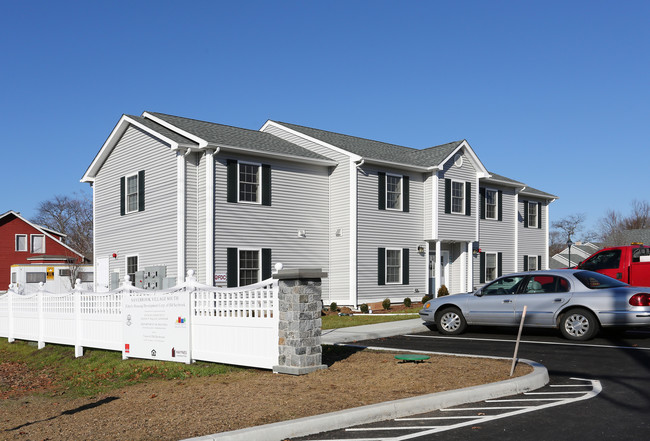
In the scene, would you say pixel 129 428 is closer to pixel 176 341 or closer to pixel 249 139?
pixel 176 341

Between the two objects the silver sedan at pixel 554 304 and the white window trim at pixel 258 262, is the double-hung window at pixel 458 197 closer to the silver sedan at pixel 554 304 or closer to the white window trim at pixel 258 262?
the white window trim at pixel 258 262

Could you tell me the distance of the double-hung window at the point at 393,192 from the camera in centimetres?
2556

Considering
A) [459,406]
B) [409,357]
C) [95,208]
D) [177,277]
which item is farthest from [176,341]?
[95,208]

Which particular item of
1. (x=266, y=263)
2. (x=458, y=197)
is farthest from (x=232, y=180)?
(x=458, y=197)

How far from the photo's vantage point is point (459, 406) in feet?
24.8

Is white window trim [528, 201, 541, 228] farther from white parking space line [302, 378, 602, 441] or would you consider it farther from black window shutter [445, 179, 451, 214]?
white parking space line [302, 378, 602, 441]

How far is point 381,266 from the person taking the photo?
25047 mm

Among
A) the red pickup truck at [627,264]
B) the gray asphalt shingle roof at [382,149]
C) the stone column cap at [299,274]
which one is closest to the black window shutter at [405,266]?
the gray asphalt shingle roof at [382,149]

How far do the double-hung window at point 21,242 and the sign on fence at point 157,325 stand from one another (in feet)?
137

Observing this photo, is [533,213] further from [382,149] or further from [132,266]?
[132,266]

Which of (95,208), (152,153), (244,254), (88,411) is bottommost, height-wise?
(88,411)

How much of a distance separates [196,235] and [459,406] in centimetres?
1493

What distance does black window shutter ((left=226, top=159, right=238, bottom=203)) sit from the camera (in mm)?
21297

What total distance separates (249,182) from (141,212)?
4.32 m
